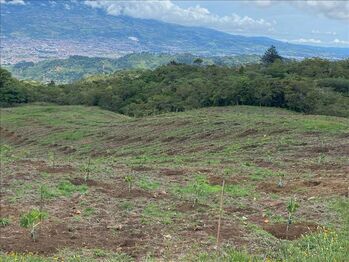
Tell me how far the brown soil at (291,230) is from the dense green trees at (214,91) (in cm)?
4878

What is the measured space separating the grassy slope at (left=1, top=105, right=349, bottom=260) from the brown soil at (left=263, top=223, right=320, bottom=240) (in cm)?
34

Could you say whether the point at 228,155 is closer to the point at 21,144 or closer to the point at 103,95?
the point at 21,144

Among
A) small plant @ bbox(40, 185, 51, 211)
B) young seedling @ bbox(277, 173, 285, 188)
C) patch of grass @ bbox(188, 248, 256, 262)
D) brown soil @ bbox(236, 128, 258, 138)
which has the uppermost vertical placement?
patch of grass @ bbox(188, 248, 256, 262)

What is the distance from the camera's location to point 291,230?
1319 centimetres

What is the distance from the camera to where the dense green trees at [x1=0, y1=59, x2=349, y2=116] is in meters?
64.9

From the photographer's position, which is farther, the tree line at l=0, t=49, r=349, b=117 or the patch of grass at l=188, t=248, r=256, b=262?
the tree line at l=0, t=49, r=349, b=117

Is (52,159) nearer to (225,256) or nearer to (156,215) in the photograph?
(156,215)

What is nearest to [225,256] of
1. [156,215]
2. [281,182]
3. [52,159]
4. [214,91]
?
[156,215]

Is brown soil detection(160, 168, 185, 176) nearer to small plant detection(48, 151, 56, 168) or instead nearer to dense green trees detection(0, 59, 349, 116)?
small plant detection(48, 151, 56, 168)

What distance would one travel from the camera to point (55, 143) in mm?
43094

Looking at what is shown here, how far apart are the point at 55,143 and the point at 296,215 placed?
1265 inches

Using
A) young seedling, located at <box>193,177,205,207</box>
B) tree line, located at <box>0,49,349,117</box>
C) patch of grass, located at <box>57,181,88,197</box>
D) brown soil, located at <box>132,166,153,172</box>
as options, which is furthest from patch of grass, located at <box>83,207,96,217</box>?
tree line, located at <box>0,49,349,117</box>

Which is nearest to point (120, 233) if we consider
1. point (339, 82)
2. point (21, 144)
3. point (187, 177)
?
point (187, 177)

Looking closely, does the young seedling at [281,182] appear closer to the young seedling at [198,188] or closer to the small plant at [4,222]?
Answer: the young seedling at [198,188]
